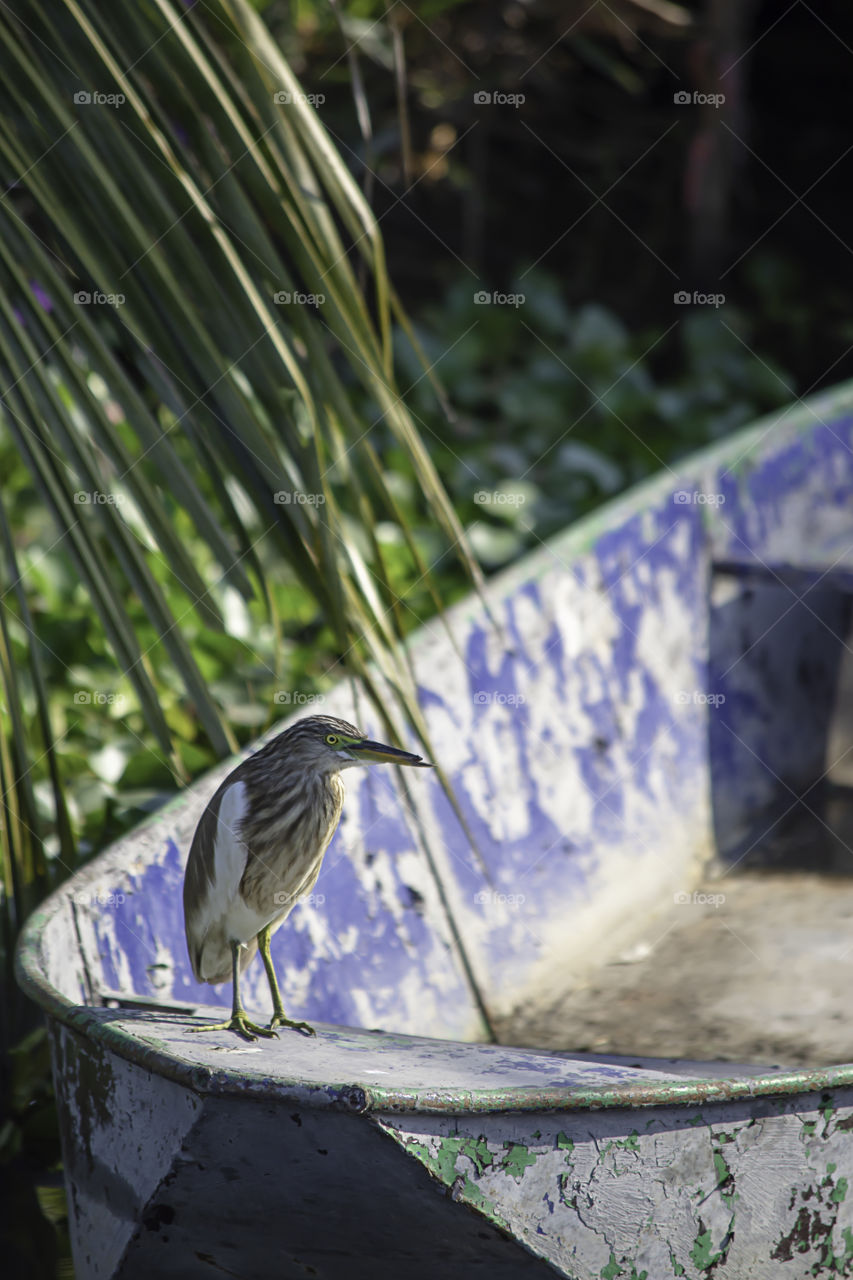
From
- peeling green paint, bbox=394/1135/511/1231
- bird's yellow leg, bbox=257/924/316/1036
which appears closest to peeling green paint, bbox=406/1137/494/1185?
peeling green paint, bbox=394/1135/511/1231

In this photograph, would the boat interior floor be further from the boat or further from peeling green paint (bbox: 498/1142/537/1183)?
peeling green paint (bbox: 498/1142/537/1183)

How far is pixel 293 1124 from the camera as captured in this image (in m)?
1.10

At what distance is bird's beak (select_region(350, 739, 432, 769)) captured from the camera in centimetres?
101

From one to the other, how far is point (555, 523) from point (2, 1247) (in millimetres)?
2330

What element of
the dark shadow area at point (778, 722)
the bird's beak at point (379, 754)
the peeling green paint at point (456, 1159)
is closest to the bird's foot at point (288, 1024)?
the peeling green paint at point (456, 1159)

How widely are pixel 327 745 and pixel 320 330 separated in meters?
0.63

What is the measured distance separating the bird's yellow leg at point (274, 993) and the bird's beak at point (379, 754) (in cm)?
21

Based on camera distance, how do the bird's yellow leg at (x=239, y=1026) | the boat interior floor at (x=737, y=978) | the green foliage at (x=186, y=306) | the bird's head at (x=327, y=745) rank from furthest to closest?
the boat interior floor at (x=737, y=978) → the bird's yellow leg at (x=239, y=1026) → the bird's head at (x=327, y=745) → the green foliage at (x=186, y=306)

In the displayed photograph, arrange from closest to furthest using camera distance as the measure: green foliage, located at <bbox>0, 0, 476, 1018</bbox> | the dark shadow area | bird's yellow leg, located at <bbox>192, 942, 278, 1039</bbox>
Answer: green foliage, located at <bbox>0, 0, 476, 1018</bbox> < bird's yellow leg, located at <bbox>192, 942, 278, 1039</bbox> < the dark shadow area

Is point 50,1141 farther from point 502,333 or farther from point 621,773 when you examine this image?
point 502,333

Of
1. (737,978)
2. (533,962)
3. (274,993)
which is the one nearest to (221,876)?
(274,993)

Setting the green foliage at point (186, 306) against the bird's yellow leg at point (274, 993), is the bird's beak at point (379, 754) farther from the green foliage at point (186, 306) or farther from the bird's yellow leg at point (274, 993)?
the bird's yellow leg at point (274, 993)

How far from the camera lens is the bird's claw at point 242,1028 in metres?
1.20

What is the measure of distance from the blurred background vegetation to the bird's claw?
0.79 feet
